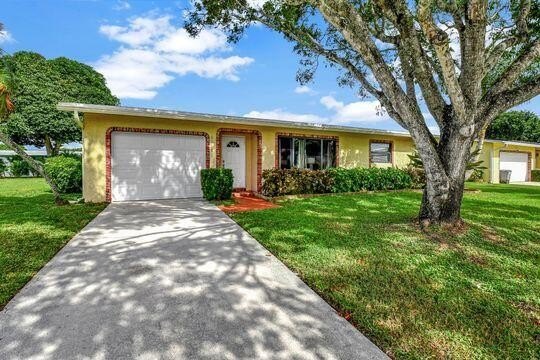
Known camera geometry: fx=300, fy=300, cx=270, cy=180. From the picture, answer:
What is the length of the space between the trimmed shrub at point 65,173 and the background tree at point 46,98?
1236 cm

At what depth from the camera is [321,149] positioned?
43.5 ft

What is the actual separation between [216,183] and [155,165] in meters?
2.27

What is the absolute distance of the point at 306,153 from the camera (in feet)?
42.2

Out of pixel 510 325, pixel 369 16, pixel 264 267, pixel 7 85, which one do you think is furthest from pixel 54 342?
pixel 7 85

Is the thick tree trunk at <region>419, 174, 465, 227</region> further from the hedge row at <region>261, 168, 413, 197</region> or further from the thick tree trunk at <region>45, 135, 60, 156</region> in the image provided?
the thick tree trunk at <region>45, 135, 60, 156</region>

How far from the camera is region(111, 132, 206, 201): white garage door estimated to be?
31.9 ft

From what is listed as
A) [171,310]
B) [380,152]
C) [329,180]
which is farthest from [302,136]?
[171,310]

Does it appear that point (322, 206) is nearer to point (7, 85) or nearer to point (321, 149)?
point (321, 149)

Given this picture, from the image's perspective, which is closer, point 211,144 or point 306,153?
point 211,144

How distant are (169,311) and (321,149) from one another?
11.2 m

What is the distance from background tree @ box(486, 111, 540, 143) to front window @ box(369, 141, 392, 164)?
25811mm

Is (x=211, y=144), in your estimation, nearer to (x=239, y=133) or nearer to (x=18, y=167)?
(x=239, y=133)

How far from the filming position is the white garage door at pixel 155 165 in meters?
9.73

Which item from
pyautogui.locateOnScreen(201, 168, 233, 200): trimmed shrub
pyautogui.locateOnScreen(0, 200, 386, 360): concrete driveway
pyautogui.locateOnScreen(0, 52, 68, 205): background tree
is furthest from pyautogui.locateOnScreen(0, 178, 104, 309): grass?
pyautogui.locateOnScreen(201, 168, 233, 200): trimmed shrub
